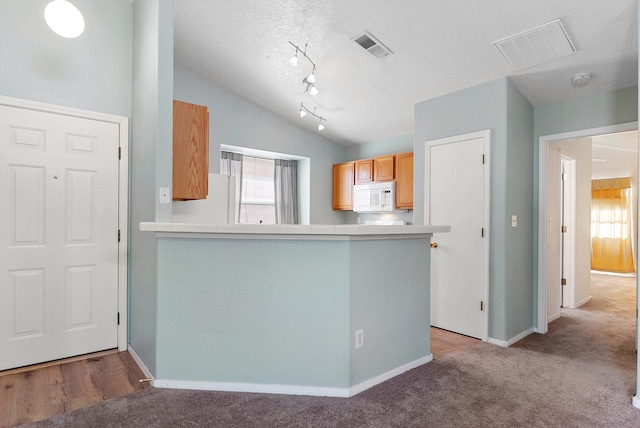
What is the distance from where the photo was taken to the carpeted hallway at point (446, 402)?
1884 millimetres

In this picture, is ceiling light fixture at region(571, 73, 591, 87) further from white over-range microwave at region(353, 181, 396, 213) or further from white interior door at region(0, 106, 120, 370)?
white interior door at region(0, 106, 120, 370)

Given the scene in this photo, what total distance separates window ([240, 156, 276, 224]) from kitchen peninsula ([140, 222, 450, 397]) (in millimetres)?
2921

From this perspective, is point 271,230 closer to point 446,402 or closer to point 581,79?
point 446,402

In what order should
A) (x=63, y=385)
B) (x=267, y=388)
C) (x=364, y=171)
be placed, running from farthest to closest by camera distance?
(x=364, y=171)
(x=63, y=385)
(x=267, y=388)

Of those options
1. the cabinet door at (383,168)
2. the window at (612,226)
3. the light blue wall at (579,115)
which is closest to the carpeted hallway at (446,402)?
the light blue wall at (579,115)

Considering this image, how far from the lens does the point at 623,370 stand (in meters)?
2.62

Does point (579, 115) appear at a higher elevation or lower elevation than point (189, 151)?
higher

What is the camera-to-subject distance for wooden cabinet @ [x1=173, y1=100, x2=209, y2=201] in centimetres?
256

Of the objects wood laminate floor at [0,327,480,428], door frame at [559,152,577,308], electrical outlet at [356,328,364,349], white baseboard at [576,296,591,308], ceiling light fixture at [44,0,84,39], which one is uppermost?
ceiling light fixture at [44,0,84,39]

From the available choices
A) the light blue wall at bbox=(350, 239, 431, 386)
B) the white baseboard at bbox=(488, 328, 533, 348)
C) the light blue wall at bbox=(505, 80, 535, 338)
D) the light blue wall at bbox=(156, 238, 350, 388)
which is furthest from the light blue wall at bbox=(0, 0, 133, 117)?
the white baseboard at bbox=(488, 328, 533, 348)

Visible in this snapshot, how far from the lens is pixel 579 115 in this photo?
11.0 feet

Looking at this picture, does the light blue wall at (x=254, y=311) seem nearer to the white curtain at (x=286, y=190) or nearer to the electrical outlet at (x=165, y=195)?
the electrical outlet at (x=165, y=195)

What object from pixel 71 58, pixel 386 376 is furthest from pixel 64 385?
pixel 71 58

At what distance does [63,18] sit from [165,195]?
1366 millimetres
